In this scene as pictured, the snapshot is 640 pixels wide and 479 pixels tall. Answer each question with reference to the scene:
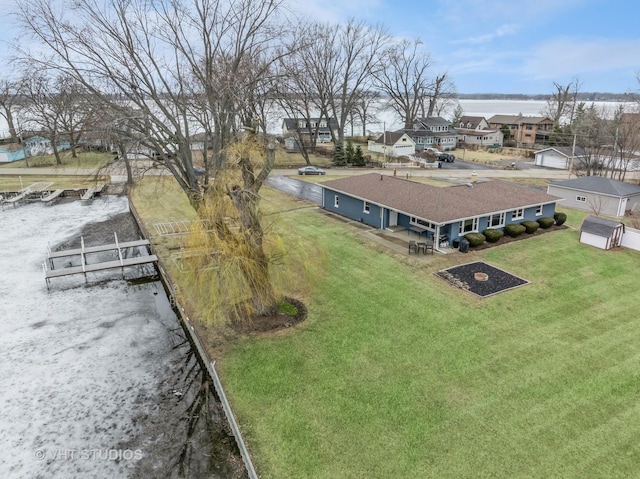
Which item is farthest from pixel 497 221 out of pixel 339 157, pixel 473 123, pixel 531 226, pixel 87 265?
pixel 473 123

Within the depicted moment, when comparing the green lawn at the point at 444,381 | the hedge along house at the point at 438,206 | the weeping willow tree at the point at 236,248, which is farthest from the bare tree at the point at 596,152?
the weeping willow tree at the point at 236,248

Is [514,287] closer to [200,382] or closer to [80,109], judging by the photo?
[200,382]

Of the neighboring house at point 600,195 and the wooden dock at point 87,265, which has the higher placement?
the neighboring house at point 600,195

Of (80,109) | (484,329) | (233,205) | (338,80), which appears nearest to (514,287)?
(484,329)

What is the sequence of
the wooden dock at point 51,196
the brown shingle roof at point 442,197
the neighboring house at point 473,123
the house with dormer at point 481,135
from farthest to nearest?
the neighboring house at point 473,123
the house with dormer at point 481,135
the wooden dock at point 51,196
the brown shingle roof at point 442,197

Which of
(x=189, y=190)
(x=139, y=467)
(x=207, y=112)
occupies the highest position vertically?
(x=207, y=112)

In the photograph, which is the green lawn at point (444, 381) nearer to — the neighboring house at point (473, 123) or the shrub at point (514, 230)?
the shrub at point (514, 230)
